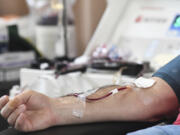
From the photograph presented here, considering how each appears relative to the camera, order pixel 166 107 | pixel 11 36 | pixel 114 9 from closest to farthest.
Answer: pixel 166 107 < pixel 114 9 < pixel 11 36

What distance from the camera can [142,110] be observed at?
32.1 inches

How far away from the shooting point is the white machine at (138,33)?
1256 millimetres

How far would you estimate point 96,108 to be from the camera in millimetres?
814

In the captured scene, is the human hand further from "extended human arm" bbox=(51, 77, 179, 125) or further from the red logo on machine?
the red logo on machine

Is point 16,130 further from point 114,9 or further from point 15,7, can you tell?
point 15,7

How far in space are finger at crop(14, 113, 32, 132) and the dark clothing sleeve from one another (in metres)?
0.41

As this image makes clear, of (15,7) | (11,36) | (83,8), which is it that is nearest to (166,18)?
(83,8)

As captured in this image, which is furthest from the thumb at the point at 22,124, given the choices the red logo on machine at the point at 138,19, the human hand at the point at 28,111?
the red logo on machine at the point at 138,19

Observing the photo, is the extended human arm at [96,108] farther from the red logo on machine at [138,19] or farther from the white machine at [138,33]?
the red logo on machine at [138,19]

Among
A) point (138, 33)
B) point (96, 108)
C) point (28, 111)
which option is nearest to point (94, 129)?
point (96, 108)

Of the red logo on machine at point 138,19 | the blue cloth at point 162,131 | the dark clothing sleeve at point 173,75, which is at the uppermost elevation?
the red logo on machine at point 138,19

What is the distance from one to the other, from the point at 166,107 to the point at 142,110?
0.08 m

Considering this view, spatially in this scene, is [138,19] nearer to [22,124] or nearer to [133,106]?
[133,106]

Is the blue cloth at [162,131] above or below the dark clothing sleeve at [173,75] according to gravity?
below
